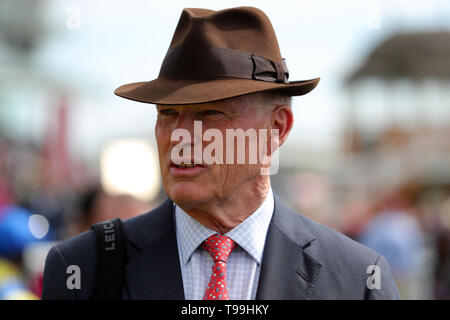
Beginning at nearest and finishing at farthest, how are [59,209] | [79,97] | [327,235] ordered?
[327,235] < [59,209] < [79,97]

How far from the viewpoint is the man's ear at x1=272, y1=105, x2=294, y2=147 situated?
238cm

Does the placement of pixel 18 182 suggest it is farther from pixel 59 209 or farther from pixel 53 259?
pixel 53 259

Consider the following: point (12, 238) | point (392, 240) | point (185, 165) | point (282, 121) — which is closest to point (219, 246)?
point (185, 165)

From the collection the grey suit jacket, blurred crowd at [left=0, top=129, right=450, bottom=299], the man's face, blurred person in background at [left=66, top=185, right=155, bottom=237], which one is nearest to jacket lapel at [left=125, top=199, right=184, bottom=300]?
the grey suit jacket

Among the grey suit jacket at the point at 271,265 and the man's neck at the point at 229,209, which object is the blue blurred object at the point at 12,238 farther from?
the man's neck at the point at 229,209

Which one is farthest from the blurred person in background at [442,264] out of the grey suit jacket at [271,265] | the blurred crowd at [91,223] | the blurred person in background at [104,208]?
the grey suit jacket at [271,265]

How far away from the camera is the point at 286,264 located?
2.27m

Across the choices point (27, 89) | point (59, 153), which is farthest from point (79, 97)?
point (27, 89)

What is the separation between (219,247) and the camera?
2242 millimetres

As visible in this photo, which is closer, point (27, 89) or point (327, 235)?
point (327, 235)

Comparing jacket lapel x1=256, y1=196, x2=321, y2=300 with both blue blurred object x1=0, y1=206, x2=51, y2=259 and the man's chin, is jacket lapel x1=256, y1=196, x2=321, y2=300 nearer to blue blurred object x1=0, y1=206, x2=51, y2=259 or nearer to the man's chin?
the man's chin

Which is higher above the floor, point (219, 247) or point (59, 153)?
point (219, 247)

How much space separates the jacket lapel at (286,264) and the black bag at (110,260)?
53 cm
